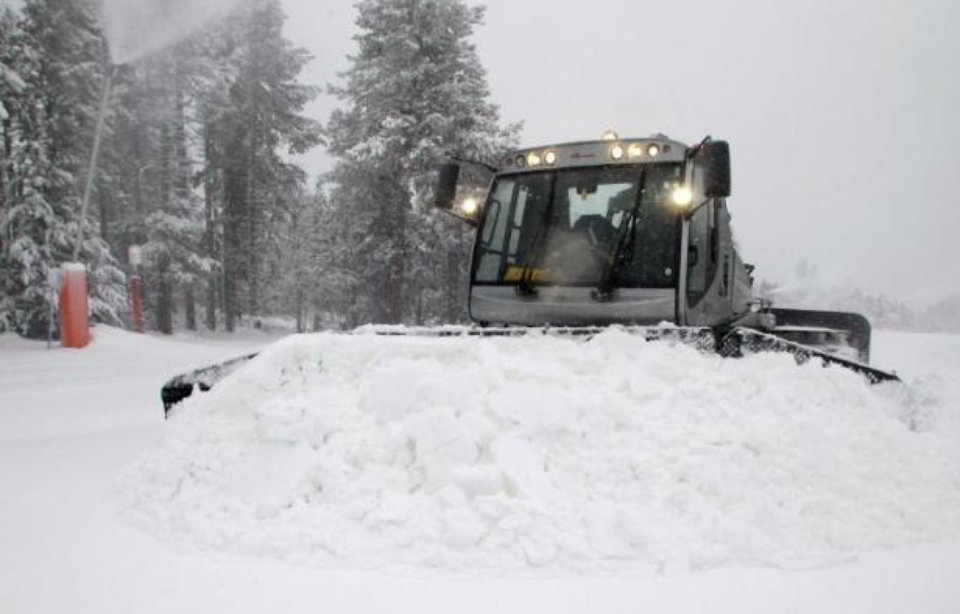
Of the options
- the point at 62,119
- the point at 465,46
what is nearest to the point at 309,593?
the point at 465,46

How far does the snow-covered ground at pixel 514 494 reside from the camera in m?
2.78

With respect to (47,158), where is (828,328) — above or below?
below

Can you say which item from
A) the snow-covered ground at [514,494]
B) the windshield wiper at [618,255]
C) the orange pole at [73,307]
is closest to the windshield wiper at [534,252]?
the windshield wiper at [618,255]

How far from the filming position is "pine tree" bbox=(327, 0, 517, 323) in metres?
19.6

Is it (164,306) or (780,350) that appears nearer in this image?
(780,350)

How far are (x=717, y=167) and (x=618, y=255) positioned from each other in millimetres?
1175

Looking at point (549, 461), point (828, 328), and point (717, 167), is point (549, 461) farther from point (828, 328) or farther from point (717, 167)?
point (828, 328)

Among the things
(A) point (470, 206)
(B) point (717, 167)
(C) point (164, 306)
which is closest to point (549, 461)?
(B) point (717, 167)

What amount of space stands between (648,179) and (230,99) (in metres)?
26.1

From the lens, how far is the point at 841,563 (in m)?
2.94

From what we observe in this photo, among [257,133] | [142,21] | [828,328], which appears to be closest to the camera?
[828,328]

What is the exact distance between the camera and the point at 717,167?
504cm

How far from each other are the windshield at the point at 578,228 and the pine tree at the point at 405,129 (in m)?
12.9

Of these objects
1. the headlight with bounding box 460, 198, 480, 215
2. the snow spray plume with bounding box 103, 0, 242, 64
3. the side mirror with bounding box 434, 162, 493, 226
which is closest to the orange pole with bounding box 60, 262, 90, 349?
the snow spray plume with bounding box 103, 0, 242, 64
